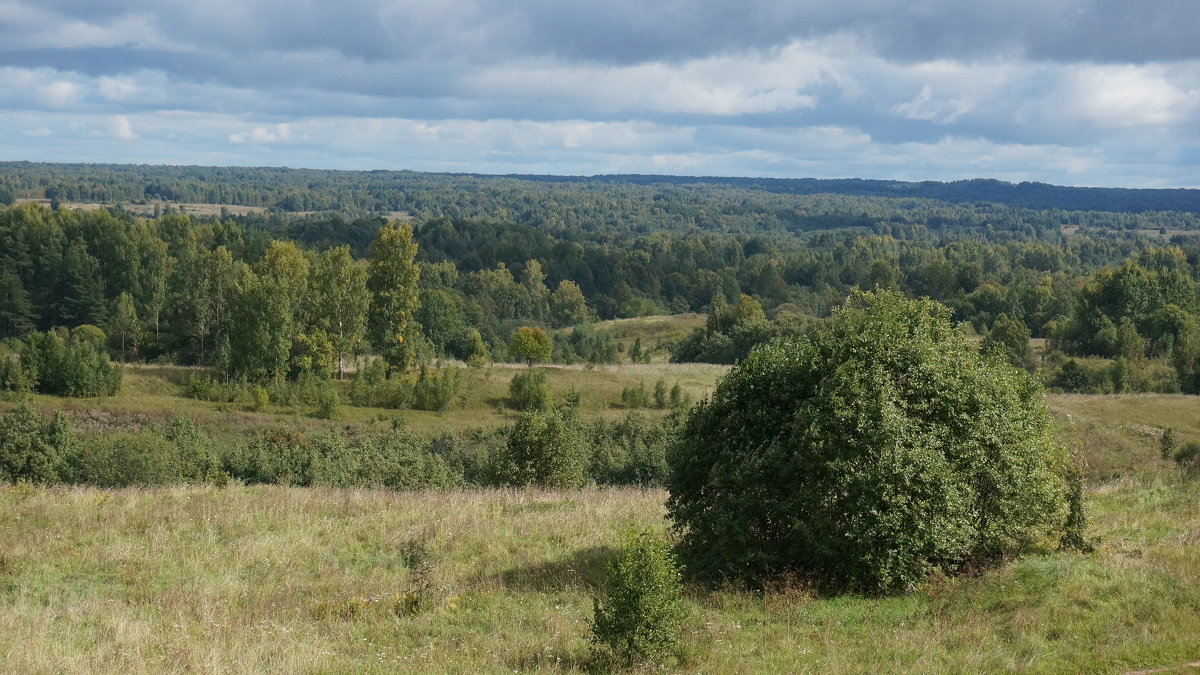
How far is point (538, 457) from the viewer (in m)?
28.9

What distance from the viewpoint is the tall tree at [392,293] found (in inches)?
2402

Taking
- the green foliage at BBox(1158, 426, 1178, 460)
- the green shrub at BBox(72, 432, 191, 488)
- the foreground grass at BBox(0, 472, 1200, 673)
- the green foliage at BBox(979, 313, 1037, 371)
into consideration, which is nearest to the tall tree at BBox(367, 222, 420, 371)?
the green shrub at BBox(72, 432, 191, 488)

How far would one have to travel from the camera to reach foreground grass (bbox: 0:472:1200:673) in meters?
9.82

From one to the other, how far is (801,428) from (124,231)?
106550mm

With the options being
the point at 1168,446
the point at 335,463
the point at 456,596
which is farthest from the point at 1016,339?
the point at 456,596

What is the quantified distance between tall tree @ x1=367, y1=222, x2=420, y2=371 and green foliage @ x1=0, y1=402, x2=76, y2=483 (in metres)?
23.9

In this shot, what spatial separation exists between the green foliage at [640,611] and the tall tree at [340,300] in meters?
52.6

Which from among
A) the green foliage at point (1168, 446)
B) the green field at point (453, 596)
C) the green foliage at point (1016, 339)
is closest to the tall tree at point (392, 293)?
the green field at point (453, 596)

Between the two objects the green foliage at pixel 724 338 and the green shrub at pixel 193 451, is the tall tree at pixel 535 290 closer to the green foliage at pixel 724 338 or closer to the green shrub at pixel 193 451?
the green foliage at pixel 724 338

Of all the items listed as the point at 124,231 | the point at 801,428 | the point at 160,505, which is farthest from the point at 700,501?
the point at 124,231

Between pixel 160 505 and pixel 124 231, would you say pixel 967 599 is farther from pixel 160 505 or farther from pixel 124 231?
pixel 124 231

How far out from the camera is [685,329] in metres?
126

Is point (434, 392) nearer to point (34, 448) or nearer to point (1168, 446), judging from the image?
point (34, 448)

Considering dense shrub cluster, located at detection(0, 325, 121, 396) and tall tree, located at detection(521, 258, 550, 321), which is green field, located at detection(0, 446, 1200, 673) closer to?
dense shrub cluster, located at detection(0, 325, 121, 396)
